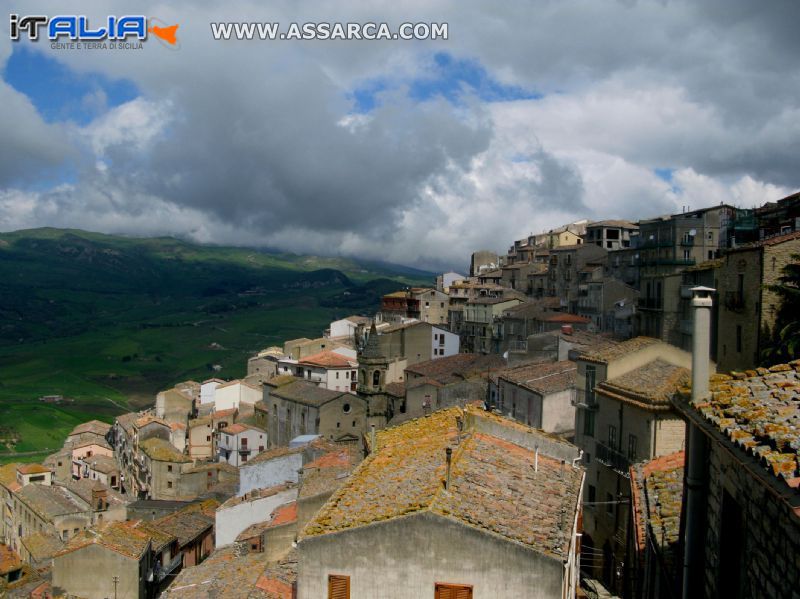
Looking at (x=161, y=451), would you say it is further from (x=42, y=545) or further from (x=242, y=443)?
(x=42, y=545)

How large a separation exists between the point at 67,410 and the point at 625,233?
98424 mm

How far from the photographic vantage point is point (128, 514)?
6119cm

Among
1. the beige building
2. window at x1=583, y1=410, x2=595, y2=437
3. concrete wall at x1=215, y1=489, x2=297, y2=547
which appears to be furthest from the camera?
concrete wall at x1=215, y1=489, x2=297, y2=547

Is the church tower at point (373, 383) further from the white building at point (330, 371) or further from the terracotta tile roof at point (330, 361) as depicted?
the terracotta tile roof at point (330, 361)

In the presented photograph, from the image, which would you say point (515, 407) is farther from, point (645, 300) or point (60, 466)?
point (60, 466)

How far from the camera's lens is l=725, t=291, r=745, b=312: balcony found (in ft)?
95.0

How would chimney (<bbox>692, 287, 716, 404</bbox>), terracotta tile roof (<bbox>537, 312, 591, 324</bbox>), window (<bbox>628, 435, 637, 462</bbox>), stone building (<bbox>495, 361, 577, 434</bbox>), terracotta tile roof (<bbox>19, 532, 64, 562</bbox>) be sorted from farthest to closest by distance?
terracotta tile roof (<bbox>537, 312, 591, 324</bbox>)
terracotta tile roof (<bbox>19, 532, 64, 562</bbox>)
stone building (<bbox>495, 361, 577, 434</bbox>)
window (<bbox>628, 435, 637, 462</bbox>)
chimney (<bbox>692, 287, 716, 404</bbox>)

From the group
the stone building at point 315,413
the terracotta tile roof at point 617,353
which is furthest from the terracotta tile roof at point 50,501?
the terracotta tile roof at point 617,353

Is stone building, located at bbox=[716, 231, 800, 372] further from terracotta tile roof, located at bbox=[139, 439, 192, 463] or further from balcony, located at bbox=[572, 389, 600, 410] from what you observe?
terracotta tile roof, located at bbox=[139, 439, 192, 463]

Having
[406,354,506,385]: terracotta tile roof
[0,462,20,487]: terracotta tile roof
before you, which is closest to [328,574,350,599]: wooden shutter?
[406,354,506,385]: terracotta tile roof

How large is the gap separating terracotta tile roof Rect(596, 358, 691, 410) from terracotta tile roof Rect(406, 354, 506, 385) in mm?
28735

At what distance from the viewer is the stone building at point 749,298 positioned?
89.1ft

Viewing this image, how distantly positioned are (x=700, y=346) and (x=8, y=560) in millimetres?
64726

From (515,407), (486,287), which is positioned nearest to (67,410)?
(486,287)
